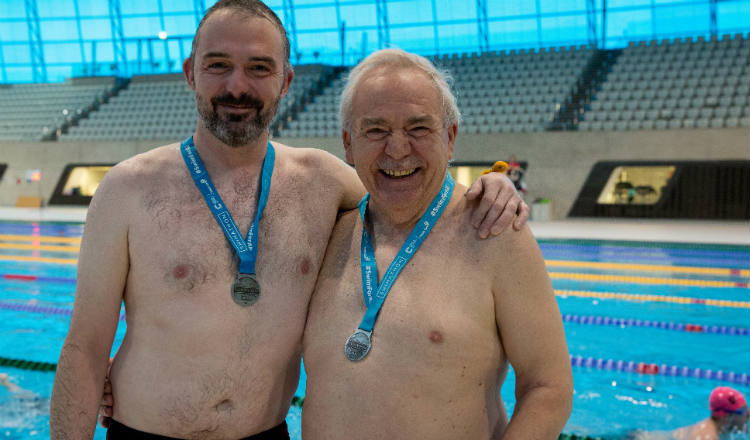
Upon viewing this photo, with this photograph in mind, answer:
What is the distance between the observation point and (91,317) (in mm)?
1738

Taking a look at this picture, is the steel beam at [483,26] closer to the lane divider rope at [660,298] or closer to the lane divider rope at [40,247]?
the lane divider rope at [40,247]

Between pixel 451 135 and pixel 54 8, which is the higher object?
pixel 54 8

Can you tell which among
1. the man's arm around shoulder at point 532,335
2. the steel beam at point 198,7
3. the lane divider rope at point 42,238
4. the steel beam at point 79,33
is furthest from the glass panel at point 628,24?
the man's arm around shoulder at point 532,335

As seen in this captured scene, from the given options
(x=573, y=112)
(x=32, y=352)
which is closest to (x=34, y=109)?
(x=573, y=112)

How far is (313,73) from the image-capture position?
73.2 feet

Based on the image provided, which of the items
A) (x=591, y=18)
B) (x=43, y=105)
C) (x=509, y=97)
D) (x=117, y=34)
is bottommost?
(x=509, y=97)

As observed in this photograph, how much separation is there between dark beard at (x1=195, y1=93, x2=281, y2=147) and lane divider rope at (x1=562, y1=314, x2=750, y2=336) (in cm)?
517

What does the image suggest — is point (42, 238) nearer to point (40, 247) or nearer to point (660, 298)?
point (40, 247)

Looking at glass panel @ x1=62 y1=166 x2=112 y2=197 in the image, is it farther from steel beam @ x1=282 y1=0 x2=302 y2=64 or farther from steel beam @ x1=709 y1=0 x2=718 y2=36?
steel beam @ x1=709 y1=0 x2=718 y2=36

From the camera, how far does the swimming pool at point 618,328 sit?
4473 mm

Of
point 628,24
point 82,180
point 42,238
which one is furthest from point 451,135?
point 628,24

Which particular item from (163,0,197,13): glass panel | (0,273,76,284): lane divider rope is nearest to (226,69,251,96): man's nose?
(0,273,76,284): lane divider rope

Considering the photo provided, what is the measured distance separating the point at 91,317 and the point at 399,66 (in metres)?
1.02

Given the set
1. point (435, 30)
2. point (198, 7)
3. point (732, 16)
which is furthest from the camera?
point (198, 7)
